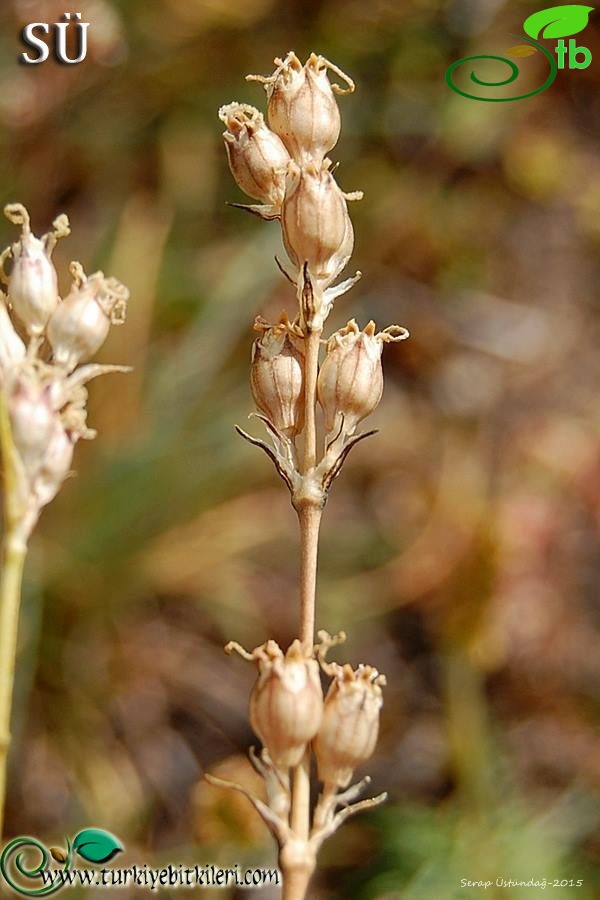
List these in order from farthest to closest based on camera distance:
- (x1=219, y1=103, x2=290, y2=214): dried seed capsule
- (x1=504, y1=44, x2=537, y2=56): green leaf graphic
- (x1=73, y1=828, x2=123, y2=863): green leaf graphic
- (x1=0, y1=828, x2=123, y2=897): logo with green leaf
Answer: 1. (x1=504, y1=44, x2=537, y2=56): green leaf graphic
2. (x1=73, y1=828, x2=123, y2=863): green leaf graphic
3. (x1=0, y1=828, x2=123, y2=897): logo with green leaf
4. (x1=219, y1=103, x2=290, y2=214): dried seed capsule

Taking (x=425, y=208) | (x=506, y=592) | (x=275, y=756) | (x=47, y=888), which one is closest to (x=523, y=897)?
(x=506, y=592)

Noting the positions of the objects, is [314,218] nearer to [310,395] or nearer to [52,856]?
[310,395]

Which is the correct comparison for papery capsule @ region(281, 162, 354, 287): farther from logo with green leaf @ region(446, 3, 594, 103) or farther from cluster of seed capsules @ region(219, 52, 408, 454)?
logo with green leaf @ region(446, 3, 594, 103)

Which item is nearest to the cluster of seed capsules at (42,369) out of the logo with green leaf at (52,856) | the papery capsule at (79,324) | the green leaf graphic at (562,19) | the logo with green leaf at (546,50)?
the papery capsule at (79,324)

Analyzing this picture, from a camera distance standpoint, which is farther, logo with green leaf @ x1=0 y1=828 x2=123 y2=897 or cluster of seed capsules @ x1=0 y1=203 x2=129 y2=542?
logo with green leaf @ x1=0 y1=828 x2=123 y2=897

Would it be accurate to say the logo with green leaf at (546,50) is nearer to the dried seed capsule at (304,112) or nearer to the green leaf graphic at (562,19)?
the green leaf graphic at (562,19)

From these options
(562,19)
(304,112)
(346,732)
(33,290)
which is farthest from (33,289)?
(562,19)

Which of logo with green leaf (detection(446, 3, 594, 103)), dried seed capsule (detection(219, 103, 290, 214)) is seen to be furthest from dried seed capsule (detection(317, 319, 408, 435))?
logo with green leaf (detection(446, 3, 594, 103))

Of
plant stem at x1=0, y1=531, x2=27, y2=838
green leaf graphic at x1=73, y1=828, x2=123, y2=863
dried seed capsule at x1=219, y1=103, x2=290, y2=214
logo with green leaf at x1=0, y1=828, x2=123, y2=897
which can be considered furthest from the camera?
green leaf graphic at x1=73, y1=828, x2=123, y2=863
